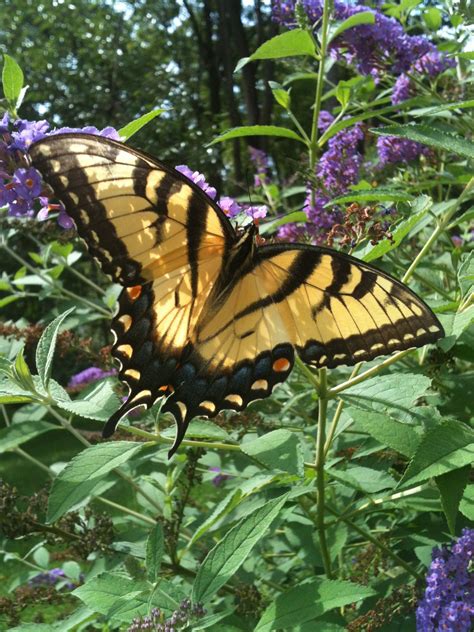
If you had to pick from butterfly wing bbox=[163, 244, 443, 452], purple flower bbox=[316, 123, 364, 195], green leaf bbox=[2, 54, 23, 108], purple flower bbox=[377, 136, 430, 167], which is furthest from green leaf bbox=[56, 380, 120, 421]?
purple flower bbox=[377, 136, 430, 167]

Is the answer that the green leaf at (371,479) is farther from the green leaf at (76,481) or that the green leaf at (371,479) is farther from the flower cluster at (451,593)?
the green leaf at (76,481)

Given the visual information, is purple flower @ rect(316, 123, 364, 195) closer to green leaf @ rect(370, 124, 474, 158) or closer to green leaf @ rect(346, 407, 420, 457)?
green leaf @ rect(370, 124, 474, 158)

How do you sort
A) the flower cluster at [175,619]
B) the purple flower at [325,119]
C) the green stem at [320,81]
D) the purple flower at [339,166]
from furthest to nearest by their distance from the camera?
1. the purple flower at [325,119]
2. the purple flower at [339,166]
3. the green stem at [320,81]
4. the flower cluster at [175,619]

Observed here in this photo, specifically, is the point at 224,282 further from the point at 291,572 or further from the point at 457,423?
the point at 291,572

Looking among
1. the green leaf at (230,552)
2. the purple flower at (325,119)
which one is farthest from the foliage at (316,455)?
the purple flower at (325,119)

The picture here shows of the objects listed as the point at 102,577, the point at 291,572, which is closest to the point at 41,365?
the point at 102,577

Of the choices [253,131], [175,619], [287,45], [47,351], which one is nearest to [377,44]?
[287,45]

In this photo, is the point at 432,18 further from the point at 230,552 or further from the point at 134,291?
the point at 230,552

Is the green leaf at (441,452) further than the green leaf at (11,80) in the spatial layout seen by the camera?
No
